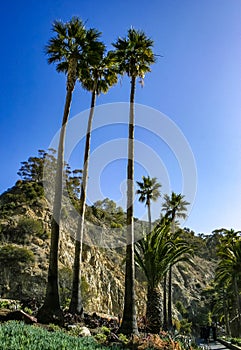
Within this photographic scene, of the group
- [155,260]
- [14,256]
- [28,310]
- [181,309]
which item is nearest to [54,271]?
[28,310]

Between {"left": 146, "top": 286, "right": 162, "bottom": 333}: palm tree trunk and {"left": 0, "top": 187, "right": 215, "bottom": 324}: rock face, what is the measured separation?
6336 mm

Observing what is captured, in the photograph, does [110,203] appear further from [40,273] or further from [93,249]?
[40,273]

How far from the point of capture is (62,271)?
35875mm

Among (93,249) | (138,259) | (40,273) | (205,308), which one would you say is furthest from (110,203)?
(138,259)

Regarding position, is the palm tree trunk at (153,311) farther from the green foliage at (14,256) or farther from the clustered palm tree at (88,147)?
the green foliage at (14,256)

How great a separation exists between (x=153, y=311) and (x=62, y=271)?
1838cm

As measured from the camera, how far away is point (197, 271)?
287ft

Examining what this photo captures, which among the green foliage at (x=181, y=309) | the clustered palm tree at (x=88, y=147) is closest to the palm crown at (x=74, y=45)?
the clustered palm tree at (x=88, y=147)

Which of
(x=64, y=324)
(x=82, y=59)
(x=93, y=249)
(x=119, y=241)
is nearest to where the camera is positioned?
(x=64, y=324)

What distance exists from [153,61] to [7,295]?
82.8ft

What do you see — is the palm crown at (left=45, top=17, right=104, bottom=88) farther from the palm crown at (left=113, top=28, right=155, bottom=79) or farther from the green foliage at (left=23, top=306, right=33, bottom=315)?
the green foliage at (left=23, top=306, right=33, bottom=315)

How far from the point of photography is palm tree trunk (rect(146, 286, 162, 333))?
18.4 metres

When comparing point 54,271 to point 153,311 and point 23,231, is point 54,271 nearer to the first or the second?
point 153,311

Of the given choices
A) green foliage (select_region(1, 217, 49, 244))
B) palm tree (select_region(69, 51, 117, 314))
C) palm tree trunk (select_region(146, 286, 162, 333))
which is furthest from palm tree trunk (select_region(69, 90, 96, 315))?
green foliage (select_region(1, 217, 49, 244))
